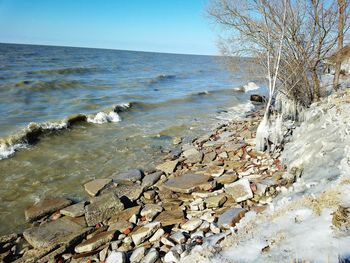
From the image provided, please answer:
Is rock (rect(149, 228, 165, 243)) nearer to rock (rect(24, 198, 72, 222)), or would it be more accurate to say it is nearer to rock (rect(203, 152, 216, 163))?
rock (rect(24, 198, 72, 222))

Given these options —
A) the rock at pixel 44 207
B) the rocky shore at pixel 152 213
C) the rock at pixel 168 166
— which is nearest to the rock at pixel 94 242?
the rocky shore at pixel 152 213

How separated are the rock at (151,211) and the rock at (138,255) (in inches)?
49.3

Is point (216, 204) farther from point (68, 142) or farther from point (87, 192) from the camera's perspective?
point (68, 142)

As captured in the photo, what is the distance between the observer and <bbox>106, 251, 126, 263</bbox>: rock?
4.36 meters

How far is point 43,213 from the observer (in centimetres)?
638

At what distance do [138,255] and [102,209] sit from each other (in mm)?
1963

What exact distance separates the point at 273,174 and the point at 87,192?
15.1 feet

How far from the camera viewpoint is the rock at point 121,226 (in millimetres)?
5545

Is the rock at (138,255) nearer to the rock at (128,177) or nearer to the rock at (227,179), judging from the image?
the rock at (227,179)

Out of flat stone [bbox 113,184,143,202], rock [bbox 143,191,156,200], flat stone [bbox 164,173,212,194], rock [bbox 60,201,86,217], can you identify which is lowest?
rock [bbox 60,201,86,217]

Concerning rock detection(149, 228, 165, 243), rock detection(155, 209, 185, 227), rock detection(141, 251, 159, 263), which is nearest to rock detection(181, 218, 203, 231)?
rock detection(155, 209, 185, 227)

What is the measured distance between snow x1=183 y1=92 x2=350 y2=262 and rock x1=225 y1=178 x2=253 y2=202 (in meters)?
0.71

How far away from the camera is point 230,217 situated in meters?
4.98

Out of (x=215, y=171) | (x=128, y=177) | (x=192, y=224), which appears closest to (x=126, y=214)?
(x=192, y=224)
